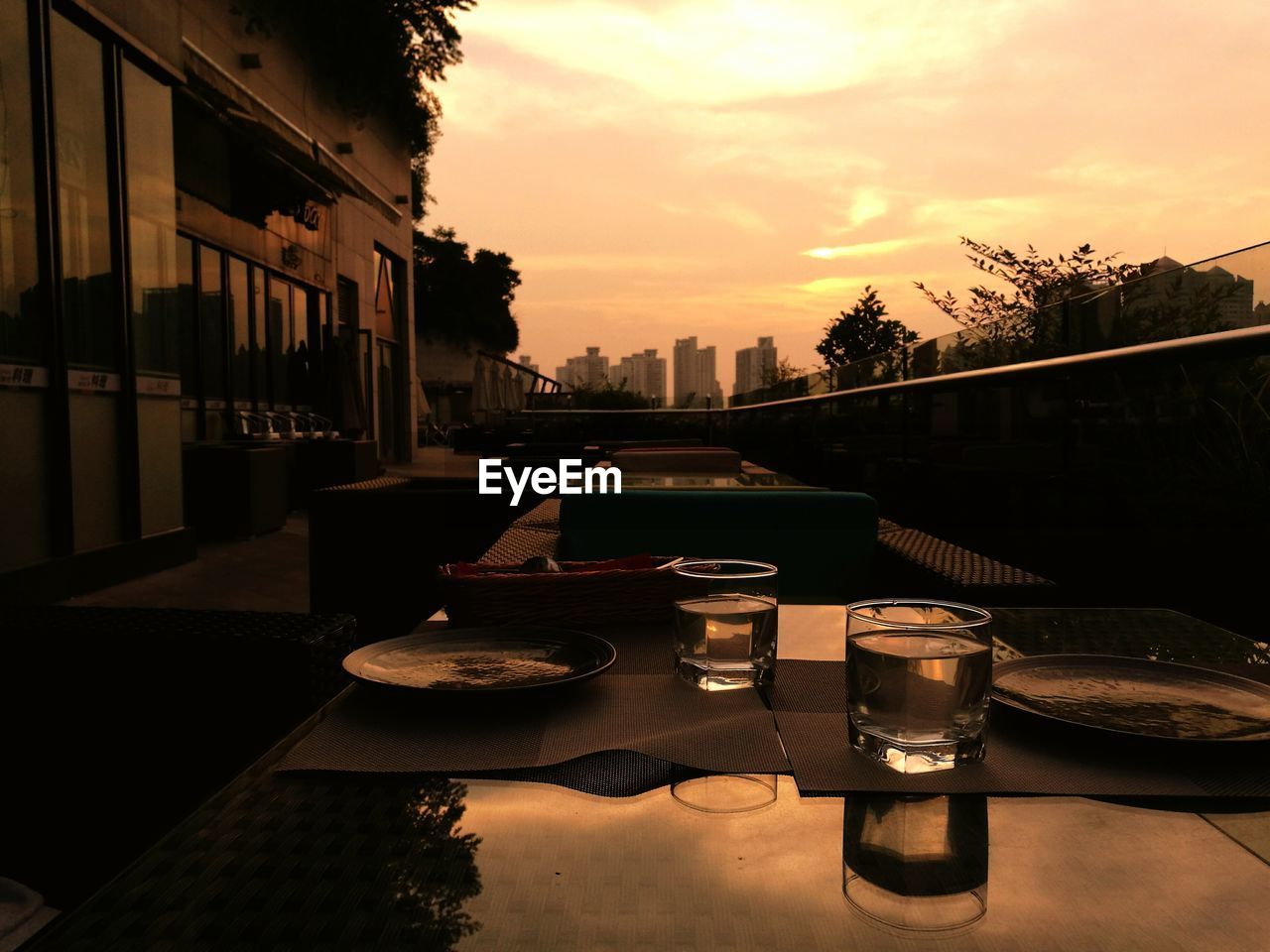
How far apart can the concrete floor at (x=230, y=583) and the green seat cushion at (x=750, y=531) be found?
2.27 metres

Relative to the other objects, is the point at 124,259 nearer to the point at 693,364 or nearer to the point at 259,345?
the point at 259,345

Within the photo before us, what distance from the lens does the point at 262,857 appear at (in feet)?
1.66

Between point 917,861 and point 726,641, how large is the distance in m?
0.36

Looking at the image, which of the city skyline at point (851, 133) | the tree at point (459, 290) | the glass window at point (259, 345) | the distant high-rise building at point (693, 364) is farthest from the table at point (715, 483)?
the distant high-rise building at point (693, 364)

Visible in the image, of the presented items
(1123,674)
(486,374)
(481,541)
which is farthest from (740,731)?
(486,374)

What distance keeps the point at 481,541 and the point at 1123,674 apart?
A: 227 centimetres

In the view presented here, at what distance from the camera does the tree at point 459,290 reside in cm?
3962

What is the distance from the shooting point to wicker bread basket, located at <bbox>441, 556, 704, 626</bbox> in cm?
108

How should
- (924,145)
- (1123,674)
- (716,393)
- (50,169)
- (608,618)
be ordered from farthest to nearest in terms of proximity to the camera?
(924,145)
(716,393)
(50,169)
(608,618)
(1123,674)

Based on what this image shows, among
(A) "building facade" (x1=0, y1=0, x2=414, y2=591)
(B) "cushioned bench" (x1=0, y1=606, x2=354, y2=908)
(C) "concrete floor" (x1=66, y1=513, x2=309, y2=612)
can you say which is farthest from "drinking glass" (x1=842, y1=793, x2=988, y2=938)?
(A) "building facade" (x1=0, y1=0, x2=414, y2=591)

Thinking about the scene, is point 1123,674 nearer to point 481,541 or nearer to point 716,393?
point 481,541

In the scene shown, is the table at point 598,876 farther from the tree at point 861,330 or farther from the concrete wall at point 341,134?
the tree at point 861,330

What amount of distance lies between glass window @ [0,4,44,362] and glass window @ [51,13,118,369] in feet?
0.72

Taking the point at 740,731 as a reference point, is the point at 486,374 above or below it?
above
